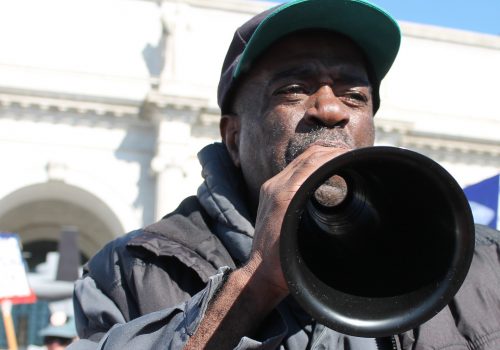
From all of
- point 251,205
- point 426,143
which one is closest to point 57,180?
point 426,143

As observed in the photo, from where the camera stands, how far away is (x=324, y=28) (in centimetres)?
126

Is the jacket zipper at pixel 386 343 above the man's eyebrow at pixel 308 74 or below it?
below

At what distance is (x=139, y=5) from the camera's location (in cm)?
1797

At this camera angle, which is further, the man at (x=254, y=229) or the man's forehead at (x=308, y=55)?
the man's forehead at (x=308, y=55)

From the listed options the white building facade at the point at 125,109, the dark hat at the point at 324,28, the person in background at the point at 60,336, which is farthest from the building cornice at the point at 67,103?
the dark hat at the point at 324,28

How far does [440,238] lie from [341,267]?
127 mm

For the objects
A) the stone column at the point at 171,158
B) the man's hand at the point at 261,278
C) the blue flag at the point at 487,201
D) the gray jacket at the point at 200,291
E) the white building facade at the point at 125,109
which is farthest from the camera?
the white building facade at the point at 125,109

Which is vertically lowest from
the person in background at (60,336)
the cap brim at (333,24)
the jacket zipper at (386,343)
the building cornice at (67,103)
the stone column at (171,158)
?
the stone column at (171,158)

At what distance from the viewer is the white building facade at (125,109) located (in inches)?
663

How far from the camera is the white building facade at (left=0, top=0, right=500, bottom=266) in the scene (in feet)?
55.3

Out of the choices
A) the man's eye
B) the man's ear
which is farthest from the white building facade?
the man's eye

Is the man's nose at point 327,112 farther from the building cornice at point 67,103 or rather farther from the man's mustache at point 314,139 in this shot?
the building cornice at point 67,103

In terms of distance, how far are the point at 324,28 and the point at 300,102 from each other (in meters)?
0.13

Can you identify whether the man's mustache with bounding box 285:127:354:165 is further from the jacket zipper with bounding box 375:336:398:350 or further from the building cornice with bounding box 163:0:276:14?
the building cornice with bounding box 163:0:276:14
